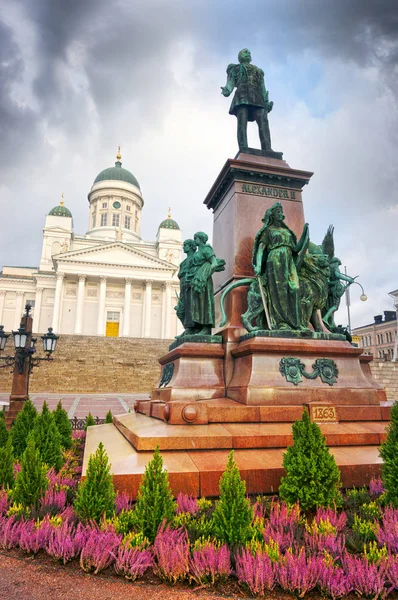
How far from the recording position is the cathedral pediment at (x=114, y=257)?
60.7 meters

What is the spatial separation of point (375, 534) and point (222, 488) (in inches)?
47.7

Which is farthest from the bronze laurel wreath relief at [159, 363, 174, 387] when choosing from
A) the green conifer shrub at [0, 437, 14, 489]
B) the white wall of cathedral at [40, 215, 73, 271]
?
the white wall of cathedral at [40, 215, 73, 271]

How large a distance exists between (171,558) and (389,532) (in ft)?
5.22

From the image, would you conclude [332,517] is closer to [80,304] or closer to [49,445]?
[49,445]

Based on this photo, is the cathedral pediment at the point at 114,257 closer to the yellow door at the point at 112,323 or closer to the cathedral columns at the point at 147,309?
the cathedral columns at the point at 147,309

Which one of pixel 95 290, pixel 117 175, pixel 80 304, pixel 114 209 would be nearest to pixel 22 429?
pixel 80 304

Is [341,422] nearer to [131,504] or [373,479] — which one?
[373,479]

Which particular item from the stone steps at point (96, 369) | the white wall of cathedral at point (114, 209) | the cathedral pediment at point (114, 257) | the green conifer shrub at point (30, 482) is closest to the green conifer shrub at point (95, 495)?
the green conifer shrub at point (30, 482)

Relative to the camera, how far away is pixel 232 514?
9.41 feet

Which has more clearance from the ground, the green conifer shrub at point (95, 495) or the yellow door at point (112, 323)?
the yellow door at point (112, 323)

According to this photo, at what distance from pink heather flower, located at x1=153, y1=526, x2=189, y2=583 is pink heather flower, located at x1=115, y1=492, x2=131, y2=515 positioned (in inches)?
27.2

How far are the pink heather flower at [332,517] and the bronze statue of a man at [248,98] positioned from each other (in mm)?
7339

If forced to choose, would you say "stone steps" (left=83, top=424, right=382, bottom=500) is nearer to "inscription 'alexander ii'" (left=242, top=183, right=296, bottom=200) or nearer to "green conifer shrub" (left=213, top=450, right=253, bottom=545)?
"green conifer shrub" (left=213, top=450, right=253, bottom=545)

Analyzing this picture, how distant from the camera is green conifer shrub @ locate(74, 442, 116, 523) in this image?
124 inches
